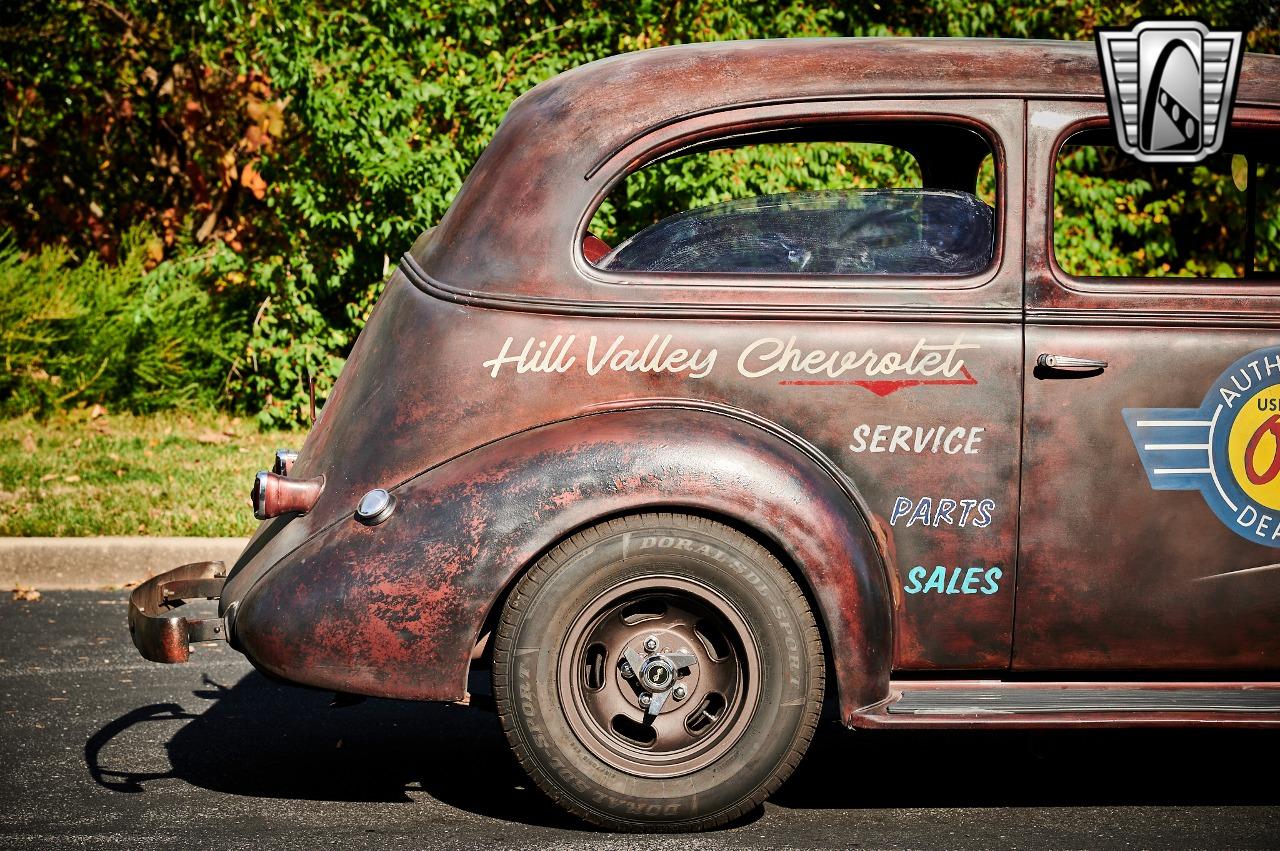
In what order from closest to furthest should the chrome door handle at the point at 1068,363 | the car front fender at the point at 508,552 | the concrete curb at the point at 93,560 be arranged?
the car front fender at the point at 508,552
the chrome door handle at the point at 1068,363
the concrete curb at the point at 93,560

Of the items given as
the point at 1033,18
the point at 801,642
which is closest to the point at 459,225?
the point at 801,642

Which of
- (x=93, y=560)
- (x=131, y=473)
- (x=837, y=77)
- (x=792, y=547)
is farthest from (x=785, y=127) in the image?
(x=131, y=473)

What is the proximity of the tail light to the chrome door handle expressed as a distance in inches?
72.7

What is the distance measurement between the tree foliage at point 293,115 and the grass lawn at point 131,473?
59 cm

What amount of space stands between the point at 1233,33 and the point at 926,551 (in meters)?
1.63

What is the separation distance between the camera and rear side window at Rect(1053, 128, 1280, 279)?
28.4 ft

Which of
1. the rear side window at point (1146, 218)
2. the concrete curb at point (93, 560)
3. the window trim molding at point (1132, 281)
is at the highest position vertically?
the rear side window at point (1146, 218)

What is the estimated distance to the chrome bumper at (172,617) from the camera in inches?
133

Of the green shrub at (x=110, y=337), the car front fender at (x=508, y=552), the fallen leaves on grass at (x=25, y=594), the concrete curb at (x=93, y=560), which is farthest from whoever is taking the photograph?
the green shrub at (x=110, y=337)

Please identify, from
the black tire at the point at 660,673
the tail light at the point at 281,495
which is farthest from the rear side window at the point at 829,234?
the tail light at the point at 281,495

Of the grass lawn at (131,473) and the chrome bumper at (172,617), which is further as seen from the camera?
the grass lawn at (131,473)

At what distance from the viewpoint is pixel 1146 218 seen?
9.03 m

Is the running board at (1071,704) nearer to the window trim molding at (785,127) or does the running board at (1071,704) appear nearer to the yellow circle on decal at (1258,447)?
the yellow circle on decal at (1258,447)

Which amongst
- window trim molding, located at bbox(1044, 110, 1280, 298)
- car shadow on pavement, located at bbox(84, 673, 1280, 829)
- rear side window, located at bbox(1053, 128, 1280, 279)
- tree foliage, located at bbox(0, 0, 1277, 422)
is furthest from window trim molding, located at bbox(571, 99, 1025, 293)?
rear side window, located at bbox(1053, 128, 1280, 279)
